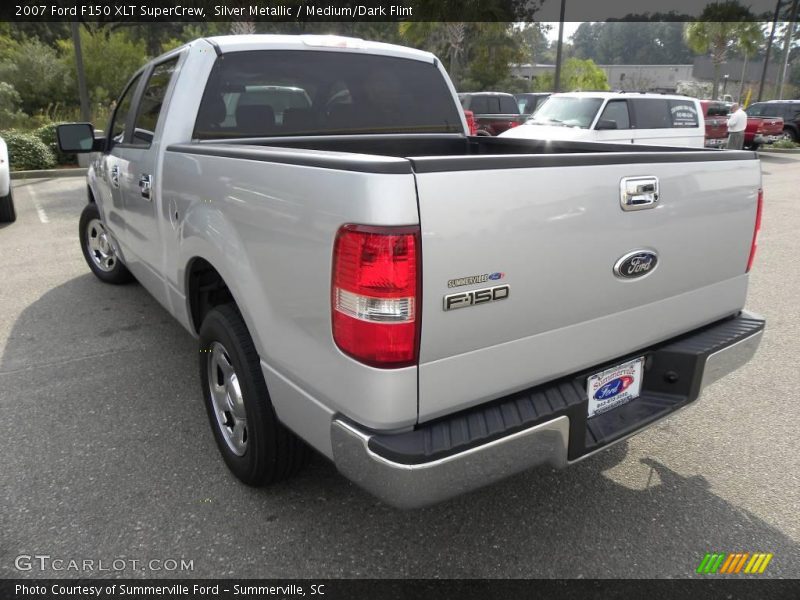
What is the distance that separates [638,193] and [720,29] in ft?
119

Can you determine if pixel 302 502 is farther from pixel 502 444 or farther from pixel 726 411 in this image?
pixel 726 411

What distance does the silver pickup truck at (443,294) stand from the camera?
1.69 m

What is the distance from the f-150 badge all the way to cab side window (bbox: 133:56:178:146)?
2403 mm

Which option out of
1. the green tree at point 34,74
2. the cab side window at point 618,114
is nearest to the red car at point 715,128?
the cab side window at point 618,114

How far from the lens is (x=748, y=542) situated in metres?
2.37

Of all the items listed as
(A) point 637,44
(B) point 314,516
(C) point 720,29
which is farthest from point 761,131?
(A) point 637,44

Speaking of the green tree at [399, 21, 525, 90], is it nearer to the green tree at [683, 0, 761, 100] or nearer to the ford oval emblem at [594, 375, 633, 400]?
the green tree at [683, 0, 761, 100]

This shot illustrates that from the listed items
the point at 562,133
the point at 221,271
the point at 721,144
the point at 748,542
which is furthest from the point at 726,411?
the point at 721,144

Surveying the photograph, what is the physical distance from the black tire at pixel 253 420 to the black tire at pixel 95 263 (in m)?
3.23

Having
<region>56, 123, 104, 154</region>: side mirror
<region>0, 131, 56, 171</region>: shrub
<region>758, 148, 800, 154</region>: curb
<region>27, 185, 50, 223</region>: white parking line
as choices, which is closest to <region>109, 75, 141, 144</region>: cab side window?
<region>56, 123, 104, 154</region>: side mirror

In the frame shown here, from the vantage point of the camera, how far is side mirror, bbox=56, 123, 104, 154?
4203 millimetres

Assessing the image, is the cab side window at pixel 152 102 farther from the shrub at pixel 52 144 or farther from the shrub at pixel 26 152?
the shrub at pixel 52 144

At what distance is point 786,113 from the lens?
21312 millimetres

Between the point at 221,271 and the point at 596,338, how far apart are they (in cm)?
149
